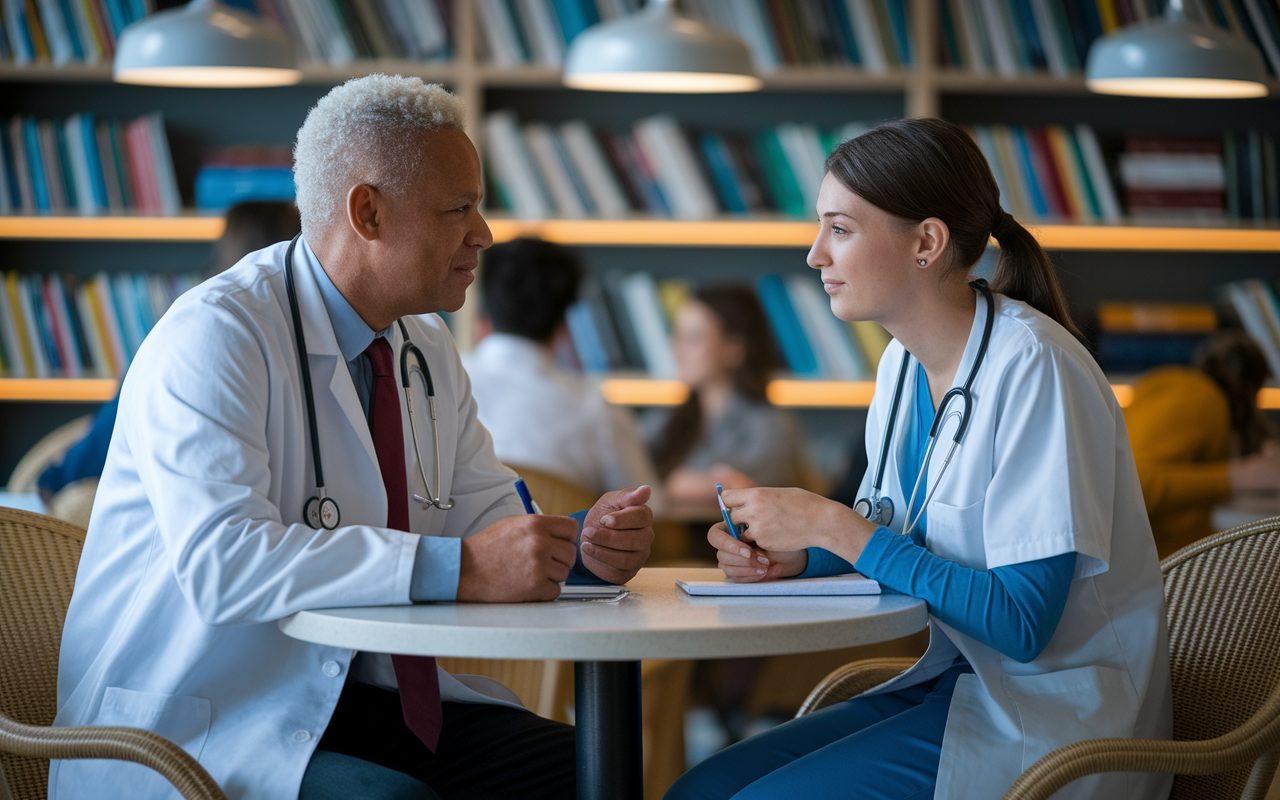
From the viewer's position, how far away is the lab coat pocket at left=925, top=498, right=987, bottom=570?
147 centimetres

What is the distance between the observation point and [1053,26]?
3.81 meters

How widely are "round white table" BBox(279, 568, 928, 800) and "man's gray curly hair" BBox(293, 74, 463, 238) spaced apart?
61 cm

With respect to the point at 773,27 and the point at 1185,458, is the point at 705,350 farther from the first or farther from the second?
the point at 1185,458

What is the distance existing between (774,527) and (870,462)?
14.7 inches

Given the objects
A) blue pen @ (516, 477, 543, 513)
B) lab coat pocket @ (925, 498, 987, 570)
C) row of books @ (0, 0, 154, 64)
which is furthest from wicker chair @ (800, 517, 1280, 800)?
row of books @ (0, 0, 154, 64)

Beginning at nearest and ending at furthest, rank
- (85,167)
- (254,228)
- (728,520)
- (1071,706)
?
(1071,706) → (728,520) → (254,228) → (85,167)

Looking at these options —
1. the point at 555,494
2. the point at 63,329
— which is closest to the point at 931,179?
the point at 555,494

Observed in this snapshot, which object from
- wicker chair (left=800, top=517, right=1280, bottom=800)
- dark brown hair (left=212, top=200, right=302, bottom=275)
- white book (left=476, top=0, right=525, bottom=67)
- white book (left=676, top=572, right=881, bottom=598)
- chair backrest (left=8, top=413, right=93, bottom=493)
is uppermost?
white book (left=476, top=0, right=525, bottom=67)

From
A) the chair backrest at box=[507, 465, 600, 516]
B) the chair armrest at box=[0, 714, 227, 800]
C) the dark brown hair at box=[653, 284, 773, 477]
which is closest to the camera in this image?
the chair armrest at box=[0, 714, 227, 800]

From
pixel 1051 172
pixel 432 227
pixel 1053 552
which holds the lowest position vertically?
pixel 1053 552

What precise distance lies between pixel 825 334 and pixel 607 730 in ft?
8.83

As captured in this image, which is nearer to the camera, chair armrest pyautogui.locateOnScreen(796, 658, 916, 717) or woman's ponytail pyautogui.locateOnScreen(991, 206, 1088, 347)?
woman's ponytail pyautogui.locateOnScreen(991, 206, 1088, 347)

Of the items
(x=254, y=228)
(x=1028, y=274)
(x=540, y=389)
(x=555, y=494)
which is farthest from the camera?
(x=540, y=389)

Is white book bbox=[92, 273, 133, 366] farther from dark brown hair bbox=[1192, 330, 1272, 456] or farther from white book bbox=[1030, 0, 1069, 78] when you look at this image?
dark brown hair bbox=[1192, 330, 1272, 456]
